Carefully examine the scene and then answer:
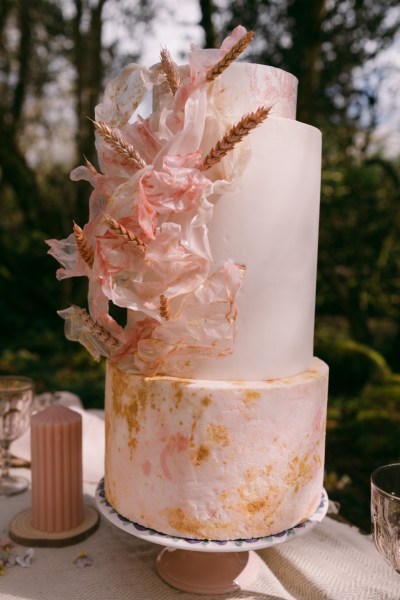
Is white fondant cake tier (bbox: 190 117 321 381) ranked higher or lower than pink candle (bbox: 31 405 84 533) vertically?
higher

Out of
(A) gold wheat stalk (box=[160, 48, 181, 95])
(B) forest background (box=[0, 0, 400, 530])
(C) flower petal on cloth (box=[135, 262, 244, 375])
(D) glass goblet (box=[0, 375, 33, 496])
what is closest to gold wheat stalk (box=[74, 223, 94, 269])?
(C) flower petal on cloth (box=[135, 262, 244, 375])

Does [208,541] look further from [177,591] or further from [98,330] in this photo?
[98,330]

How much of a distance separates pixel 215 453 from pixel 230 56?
0.78 m

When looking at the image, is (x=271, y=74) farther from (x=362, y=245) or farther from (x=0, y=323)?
(x=0, y=323)

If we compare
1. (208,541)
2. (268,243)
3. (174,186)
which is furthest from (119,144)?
(208,541)

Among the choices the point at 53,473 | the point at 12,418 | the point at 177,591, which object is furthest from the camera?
the point at 12,418

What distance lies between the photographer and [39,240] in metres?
5.02

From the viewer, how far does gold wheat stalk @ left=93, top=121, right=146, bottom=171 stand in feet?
3.44

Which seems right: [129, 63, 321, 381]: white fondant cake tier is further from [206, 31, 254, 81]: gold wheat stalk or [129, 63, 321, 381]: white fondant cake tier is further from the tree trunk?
the tree trunk

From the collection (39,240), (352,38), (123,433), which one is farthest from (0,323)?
(123,433)

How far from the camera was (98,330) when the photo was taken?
1.18m

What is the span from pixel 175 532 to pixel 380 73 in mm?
4153

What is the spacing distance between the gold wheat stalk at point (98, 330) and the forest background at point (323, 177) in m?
2.22

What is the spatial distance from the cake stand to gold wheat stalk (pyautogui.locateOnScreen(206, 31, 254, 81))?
94 centimetres
